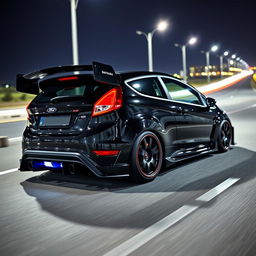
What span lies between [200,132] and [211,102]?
878mm

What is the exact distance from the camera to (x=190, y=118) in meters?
6.96

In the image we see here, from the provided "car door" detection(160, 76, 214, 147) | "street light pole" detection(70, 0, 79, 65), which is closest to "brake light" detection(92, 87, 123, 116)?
"car door" detection(160, 76, 214, 147)

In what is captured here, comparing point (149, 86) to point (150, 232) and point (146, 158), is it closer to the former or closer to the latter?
point (146, 158)

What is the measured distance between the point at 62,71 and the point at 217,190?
2652 mm

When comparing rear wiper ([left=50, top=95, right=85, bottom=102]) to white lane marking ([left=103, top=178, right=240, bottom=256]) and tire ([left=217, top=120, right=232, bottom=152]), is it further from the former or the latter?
tire ([left=217, top=120, right=232, bottom=152])

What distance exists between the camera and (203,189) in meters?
5.36

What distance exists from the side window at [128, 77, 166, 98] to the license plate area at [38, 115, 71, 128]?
998mm

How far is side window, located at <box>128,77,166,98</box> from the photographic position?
597cm

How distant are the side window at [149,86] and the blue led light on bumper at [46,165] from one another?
57.2 inches

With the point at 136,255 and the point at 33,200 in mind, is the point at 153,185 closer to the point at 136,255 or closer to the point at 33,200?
the point at 33,200

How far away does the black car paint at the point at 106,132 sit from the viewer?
17.7 ft

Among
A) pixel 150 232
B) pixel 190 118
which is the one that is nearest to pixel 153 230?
pixel 150 232

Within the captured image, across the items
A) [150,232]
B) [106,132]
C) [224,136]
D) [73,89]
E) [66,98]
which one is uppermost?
[73,89]

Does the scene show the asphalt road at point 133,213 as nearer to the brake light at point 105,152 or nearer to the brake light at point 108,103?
the brake light at point 105,152
